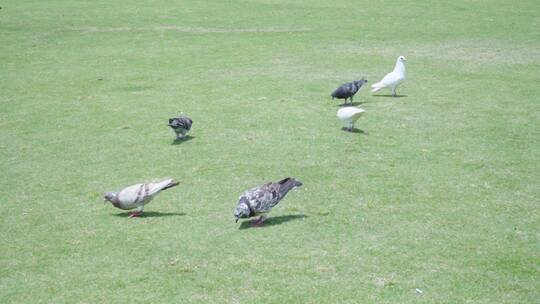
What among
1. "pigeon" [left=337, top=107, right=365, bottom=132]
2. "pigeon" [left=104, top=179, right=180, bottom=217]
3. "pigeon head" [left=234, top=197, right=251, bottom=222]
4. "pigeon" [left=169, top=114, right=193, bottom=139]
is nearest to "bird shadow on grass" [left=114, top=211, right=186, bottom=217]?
"pigeon" [left=104, top=179, right=180, bottom=217]

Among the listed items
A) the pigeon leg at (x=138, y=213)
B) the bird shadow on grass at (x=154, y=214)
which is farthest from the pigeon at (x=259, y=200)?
the pigeon leg at (x=138, y=213)

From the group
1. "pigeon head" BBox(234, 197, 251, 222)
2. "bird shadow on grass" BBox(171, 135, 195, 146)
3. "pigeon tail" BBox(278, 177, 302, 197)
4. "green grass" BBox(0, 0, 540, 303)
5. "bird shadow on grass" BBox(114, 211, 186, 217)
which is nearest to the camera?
"green grass" BBox(0, 0, 540, 303)

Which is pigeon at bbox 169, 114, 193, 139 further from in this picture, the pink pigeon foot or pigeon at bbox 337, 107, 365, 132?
the pink pigeon foot

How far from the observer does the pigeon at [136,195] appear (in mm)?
9133

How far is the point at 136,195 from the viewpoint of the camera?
9.12 meters

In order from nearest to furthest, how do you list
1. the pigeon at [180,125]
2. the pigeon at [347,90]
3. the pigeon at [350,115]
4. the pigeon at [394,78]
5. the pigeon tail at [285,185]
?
the pigeon tail at [285,185]
the pigeon at [180,125]
the pigeon at [350,115]
the pigeon at [347,90]
the pigeon at [394,78]

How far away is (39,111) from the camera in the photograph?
15.4 m

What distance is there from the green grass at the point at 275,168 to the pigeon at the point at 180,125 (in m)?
0.30

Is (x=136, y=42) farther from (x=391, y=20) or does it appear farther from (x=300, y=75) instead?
(x=391, y=20)

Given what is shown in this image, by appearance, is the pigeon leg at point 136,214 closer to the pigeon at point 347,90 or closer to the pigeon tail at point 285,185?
the pigeon tail at point 285,185

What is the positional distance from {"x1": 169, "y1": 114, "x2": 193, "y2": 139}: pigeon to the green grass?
1.00ft

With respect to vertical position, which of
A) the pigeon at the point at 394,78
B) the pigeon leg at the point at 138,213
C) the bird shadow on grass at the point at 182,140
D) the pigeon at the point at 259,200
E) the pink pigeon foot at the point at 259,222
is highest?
the pigeon at the point at 259,200

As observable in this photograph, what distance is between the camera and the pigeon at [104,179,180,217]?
9.13m

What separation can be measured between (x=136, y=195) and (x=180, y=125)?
3.52 m
